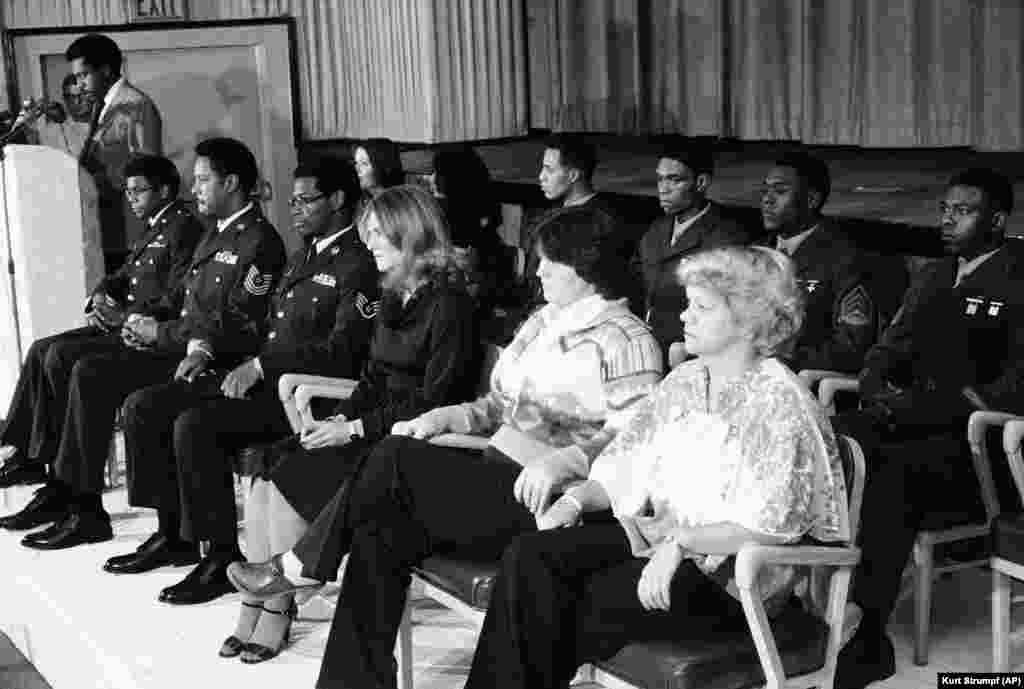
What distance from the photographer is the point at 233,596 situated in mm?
4223

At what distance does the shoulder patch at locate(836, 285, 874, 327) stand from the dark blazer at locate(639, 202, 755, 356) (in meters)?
0.55

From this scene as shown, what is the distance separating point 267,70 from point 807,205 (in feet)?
14.2

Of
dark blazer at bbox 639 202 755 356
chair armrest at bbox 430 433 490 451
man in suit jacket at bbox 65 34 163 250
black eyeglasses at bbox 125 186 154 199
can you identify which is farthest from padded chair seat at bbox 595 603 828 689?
man in suit jacket at bbox 65 34 163 250

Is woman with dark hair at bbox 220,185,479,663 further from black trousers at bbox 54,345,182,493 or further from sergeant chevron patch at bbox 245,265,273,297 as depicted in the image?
black trousers at bbox 54,345,182,493

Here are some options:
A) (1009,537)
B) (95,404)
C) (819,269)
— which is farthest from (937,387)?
(95,404)

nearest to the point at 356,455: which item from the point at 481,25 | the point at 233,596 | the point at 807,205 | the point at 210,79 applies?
the point at 233,596

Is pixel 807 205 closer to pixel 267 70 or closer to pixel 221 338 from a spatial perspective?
pixel 221 338

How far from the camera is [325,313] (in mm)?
4375

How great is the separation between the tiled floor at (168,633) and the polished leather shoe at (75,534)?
0.05 metres

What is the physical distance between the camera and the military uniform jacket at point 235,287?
467 cm

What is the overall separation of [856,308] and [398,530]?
152 cm

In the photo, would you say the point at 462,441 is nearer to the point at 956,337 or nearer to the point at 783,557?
the point at 783,557

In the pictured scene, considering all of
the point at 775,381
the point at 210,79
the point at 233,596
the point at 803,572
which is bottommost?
the point at 233,596

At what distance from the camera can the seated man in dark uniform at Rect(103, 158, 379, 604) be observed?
4195mm
